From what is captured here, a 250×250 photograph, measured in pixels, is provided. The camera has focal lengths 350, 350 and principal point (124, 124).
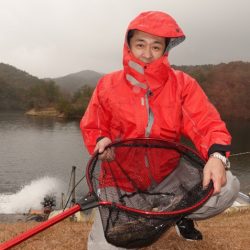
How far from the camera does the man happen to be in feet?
10.9

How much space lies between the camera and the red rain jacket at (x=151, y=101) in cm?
334

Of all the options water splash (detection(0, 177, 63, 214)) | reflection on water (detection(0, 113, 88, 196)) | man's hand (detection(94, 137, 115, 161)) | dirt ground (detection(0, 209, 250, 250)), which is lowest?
reflection on water (detection(0, 113, 88, 196))

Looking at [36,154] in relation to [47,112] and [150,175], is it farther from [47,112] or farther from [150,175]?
[47,112]

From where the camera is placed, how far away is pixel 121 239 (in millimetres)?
2826

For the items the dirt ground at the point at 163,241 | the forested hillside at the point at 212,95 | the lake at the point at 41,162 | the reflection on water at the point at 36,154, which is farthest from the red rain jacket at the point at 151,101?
the forested hillside at the point at 212,95

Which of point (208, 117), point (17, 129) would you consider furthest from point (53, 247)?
point (17, 129)

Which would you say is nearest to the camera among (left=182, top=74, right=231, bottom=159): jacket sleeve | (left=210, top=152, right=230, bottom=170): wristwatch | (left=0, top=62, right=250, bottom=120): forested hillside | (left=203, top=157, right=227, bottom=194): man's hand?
(left=203, top=157, right=227, bottom=194): man's hand

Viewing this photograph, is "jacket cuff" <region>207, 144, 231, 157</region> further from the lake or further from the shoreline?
the shoreline

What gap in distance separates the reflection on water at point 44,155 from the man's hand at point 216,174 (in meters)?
30.9

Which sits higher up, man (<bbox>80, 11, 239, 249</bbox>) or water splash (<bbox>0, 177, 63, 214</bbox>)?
man (<bbox>80, 11, 239, 249</bbox>)

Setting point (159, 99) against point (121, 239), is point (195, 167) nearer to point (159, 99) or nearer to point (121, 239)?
point (159, 99)

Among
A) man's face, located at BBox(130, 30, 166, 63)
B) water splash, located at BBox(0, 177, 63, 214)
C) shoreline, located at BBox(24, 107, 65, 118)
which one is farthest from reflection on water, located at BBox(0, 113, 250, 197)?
shoreline, located at BBox(24, 107, 65, 118)

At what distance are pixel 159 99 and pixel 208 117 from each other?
1.79 feet

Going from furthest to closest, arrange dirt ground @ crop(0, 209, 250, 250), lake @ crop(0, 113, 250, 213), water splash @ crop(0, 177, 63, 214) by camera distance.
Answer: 1. lake @ crop(0, 113, 250, 213)
2. water splash @ crop(0, 177, 63, 214)
3. dirt ground @ crop(0, 209, 250, 250)
